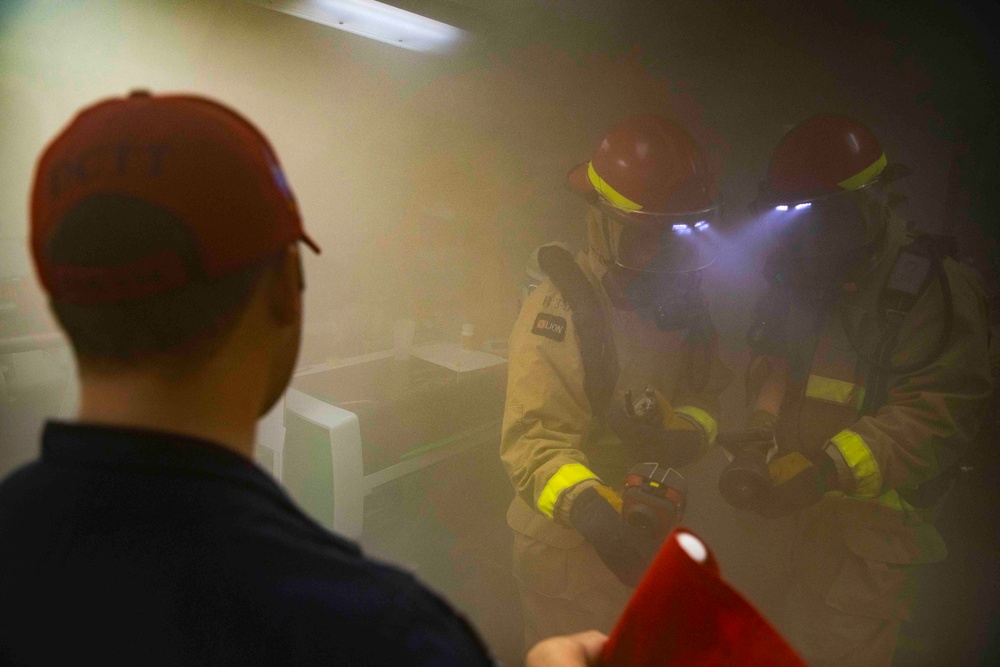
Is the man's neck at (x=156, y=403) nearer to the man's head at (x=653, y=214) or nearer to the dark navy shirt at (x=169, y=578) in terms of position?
the dark navy shirt at (x=169, y=578)

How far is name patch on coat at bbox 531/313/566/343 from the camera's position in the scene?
121 centimetres

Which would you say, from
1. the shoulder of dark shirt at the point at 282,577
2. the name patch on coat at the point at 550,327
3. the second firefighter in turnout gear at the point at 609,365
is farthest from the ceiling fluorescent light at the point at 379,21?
the shoulder of dark shirt at the point at 282,577

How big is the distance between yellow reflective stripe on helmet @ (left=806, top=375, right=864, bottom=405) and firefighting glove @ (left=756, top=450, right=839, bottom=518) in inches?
4.5

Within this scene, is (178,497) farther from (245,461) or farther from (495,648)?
(495,648)

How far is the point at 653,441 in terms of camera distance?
126 centimetres

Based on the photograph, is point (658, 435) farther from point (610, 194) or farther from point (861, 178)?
point (861, 178)

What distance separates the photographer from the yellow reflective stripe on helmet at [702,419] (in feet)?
4.23

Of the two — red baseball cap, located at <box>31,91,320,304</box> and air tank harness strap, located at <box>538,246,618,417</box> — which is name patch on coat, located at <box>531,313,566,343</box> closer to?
air tank harness strap, located at <box>538,246,618,417</box>

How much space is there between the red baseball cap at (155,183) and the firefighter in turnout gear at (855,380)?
110 cm

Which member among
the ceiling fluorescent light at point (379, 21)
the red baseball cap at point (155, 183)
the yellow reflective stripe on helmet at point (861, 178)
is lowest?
the red baseball cap at point (155, 183)

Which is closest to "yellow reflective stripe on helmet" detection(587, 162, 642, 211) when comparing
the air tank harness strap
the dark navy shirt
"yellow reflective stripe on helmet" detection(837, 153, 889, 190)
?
the air tank harness strap

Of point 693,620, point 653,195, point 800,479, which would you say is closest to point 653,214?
point 653,195

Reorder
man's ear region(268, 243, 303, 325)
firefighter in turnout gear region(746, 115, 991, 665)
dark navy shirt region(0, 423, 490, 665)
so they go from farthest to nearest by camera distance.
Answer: firefighter in turnout gear region(746, 115, 991, 665) < man's ear region(268, 243, 303, 325) < dark navy shirt region(0, 423, 490, 665)

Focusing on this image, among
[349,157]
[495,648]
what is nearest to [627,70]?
[349,157]
